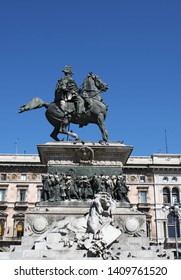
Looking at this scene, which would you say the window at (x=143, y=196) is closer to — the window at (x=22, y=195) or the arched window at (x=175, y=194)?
the arched window at (x=175, y=194)

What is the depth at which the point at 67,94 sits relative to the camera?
1984 centimetres

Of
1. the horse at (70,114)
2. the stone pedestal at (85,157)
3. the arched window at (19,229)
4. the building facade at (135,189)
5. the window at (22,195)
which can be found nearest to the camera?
the stone pedestal at (85,157)

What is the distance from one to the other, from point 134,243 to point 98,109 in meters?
6.37

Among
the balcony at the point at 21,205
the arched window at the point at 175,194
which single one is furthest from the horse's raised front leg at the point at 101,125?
the arched window at the point at 175,194

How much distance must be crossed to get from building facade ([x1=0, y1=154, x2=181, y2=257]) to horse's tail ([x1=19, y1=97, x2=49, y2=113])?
135 ft

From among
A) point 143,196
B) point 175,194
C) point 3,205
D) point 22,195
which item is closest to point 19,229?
point 3,205

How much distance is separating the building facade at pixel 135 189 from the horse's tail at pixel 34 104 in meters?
41.2

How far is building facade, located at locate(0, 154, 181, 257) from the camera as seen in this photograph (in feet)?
196

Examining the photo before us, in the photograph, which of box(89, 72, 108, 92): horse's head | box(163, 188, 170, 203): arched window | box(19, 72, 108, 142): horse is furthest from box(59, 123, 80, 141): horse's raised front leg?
box(163, 188, 170, 203): arched window

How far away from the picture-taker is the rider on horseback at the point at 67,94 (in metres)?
19.5

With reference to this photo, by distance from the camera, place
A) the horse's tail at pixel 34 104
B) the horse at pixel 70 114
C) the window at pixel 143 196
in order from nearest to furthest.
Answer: the horse at pixel 70 114 → the horse's tail at pixel 34 104 → the window at pixel 143 196

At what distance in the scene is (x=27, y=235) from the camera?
1625 centimetres

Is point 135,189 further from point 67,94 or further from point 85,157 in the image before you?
point 85,157

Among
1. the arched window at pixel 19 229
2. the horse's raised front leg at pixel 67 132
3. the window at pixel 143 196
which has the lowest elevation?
the horse's raised front leg at pixel 67 132
